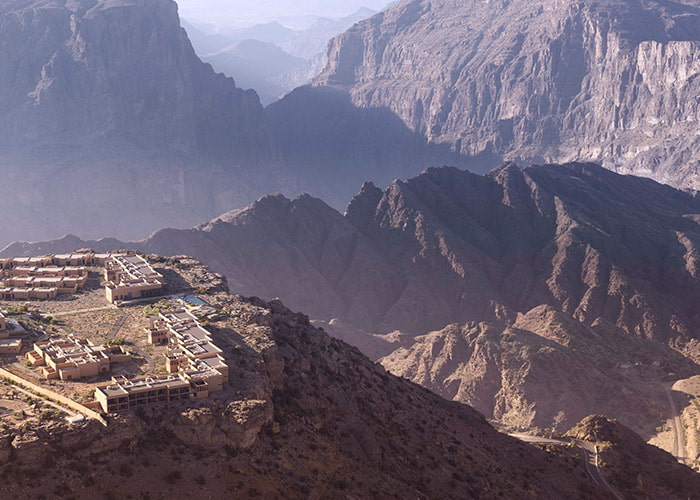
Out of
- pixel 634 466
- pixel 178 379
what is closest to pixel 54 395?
pixel 178 379

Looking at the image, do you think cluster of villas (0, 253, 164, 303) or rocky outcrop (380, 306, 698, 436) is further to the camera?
rocky outcrop (380, 306, 698, 436)

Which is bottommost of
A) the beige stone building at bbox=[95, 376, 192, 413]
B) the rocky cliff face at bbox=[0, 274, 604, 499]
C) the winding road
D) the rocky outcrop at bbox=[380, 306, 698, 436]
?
the rocky outcrop at bbox=[380, 306, 698, 436]

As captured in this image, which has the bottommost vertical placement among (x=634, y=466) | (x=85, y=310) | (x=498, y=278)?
(x=498, y=278)

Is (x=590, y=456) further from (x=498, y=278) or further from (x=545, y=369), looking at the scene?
(x=498, y=278)

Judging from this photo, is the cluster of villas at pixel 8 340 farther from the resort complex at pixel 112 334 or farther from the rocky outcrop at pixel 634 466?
the rocky outcrop at pixel 634 466

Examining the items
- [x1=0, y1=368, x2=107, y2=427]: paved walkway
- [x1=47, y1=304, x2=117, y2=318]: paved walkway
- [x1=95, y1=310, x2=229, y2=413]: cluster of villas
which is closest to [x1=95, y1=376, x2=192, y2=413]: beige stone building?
[x1=95, y1=310, x2=229, y2=413]: cluster of villas

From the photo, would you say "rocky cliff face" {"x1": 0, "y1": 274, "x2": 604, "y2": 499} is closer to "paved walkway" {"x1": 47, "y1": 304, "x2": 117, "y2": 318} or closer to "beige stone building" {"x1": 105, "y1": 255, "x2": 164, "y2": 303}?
"beige stone building" {"x1": 105, "y1": 255, "x2": 164, "y2": 303}
